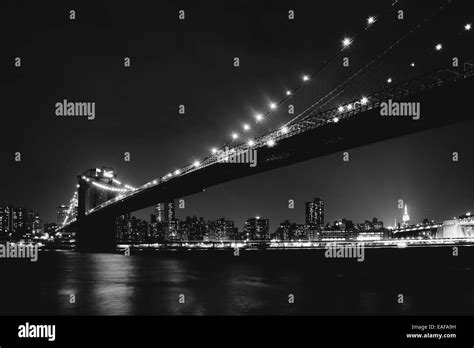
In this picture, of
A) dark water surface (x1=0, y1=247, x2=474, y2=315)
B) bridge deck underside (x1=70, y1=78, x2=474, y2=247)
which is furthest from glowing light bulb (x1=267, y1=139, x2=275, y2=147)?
dark water surface (x1=0, y1=247, x2=474, y2=315)

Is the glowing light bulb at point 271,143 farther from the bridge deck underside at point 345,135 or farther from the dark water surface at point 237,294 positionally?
the dark water surface at point 237,294

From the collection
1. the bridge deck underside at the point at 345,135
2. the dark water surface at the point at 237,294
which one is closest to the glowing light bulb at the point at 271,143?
the bridge deck underside at the point at 345,135

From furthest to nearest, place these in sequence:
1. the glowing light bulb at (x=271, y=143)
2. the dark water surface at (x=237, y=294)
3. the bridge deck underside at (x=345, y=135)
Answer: the glowing light bulb at (x=271, y=143) → the bridge deck underside at (x=345, y=135) → the dark water surface at (x=237, y=294)

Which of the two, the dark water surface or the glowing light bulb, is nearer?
the dark water surface

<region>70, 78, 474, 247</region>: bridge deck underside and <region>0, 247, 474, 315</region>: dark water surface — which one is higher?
<region>70, 78, 474, 247</region>: bridge deck underside

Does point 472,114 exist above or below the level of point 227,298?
above

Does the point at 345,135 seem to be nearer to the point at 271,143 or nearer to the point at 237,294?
the point at 271,143

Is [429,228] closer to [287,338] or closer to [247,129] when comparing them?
[247,129]

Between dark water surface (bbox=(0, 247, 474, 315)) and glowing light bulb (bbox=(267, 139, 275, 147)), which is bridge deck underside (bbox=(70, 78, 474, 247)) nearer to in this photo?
glowing light bulb (bbox=(267, 139, 275, 147))

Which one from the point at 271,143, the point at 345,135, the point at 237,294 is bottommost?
the point at 237,294

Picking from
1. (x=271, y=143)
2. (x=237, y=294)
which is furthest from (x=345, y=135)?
(x=237, y=294)

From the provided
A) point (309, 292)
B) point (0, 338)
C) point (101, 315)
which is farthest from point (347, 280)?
A: point (0, 338)
